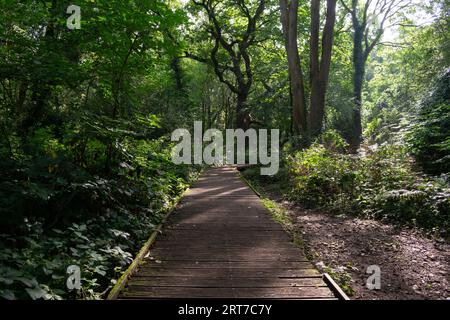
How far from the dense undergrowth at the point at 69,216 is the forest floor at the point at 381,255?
276 cm

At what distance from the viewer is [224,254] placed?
15.1ft

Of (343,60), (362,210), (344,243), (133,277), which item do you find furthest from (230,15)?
(133,277)

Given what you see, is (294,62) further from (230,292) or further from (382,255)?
(230,292)

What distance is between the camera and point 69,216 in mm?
4727

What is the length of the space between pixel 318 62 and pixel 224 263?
1046 centimetres

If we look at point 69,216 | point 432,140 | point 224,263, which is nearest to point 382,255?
point 224,263

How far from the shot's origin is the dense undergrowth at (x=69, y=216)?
124 inches

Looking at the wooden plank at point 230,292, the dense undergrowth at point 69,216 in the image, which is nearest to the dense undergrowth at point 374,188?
the wooden plank at point 230,292

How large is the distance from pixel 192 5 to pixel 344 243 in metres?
18.3

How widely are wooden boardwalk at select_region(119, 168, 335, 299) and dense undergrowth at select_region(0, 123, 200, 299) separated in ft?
1.31

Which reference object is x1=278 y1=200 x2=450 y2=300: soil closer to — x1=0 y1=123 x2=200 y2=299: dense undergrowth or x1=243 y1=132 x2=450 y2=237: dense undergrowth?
x1=243 y1=132 x2=450 y2=237: dense undergrowth

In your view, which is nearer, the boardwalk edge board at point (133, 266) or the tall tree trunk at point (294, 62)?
the boardwalk edge board at point (133, 266)

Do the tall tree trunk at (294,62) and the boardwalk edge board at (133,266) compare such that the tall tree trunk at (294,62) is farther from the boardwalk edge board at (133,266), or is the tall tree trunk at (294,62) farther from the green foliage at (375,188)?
the boardwalk edge board at (133,266)
